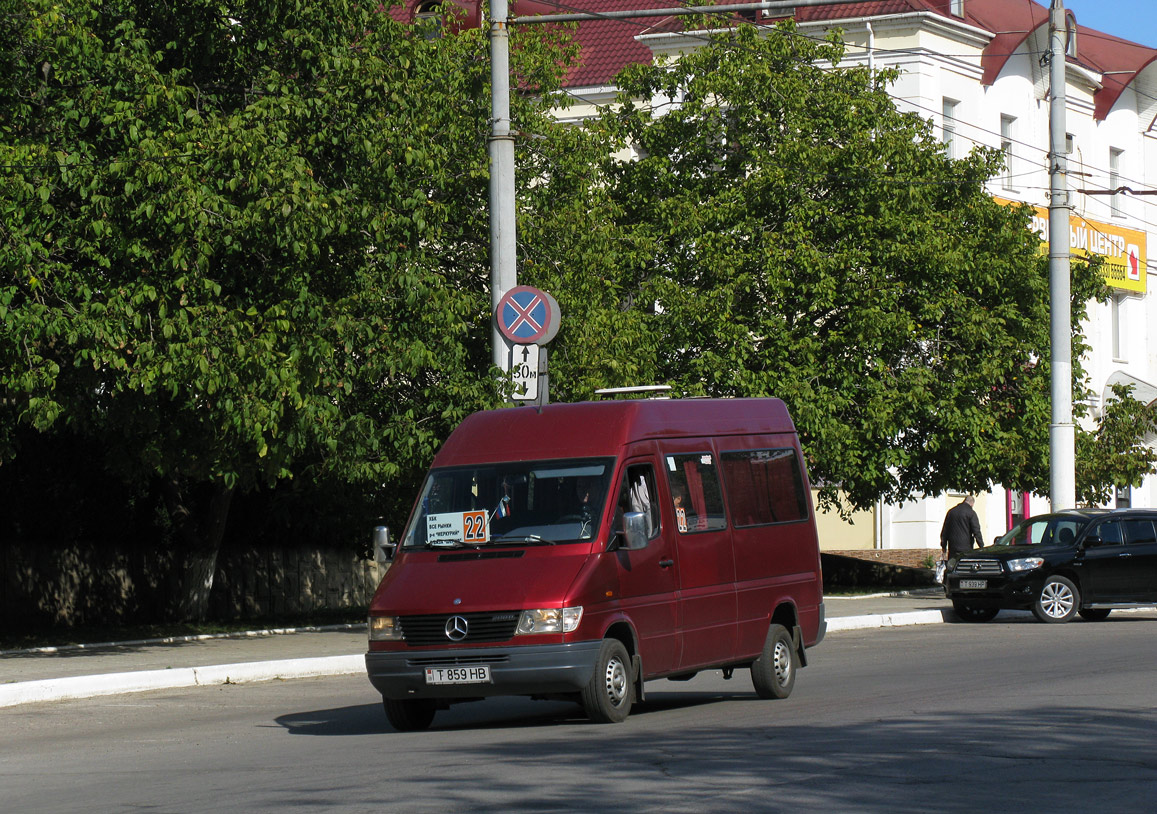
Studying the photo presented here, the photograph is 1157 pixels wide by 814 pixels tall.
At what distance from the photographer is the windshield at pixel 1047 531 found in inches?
1016

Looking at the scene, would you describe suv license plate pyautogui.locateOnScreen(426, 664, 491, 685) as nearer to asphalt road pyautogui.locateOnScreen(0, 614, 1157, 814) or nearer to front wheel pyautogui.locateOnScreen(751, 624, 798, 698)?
asphalt road pyautogui.locateOnScreen(0, 614, 1157, 814)

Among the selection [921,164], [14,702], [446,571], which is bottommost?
[14,702]

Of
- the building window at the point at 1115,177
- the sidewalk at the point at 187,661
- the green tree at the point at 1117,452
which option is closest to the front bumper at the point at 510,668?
the sidewalk at the point at 187,661

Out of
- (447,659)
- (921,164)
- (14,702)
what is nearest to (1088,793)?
(447,659)

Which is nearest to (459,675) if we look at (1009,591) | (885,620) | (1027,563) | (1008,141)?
(885,620)

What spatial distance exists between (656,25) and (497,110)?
2740 cm

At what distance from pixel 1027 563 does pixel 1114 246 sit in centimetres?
2791

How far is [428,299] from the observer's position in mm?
20891

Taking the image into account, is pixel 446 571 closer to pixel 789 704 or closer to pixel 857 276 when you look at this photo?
pixel 789 704

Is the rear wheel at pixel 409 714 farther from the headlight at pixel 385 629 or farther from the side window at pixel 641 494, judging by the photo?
the side window at pixel 641 494

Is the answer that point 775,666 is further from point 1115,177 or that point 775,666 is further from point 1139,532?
point 1115,177

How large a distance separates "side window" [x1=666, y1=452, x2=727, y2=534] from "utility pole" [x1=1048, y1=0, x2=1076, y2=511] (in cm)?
1543

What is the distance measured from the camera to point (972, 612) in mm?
26156

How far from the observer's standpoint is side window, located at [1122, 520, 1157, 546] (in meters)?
25.8
